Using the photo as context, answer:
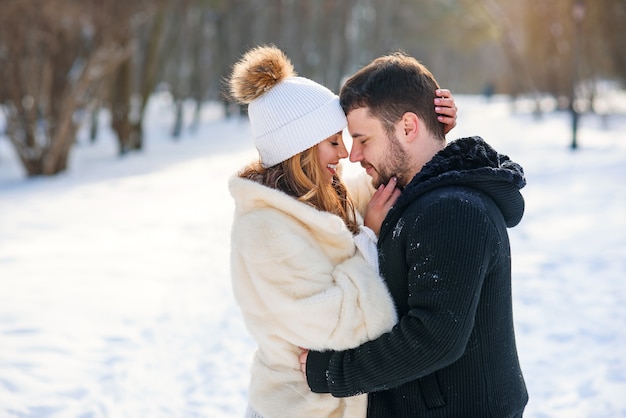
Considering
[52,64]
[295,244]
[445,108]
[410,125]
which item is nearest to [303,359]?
[295,244]

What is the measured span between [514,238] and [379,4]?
34.7 meters

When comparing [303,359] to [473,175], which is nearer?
[473,175]

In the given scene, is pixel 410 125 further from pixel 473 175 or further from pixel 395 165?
pixel 473 175

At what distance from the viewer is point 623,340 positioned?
509 centimetres

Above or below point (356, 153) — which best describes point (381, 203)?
below

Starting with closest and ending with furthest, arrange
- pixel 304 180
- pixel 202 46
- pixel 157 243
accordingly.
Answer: pixel 304 180, pixel 157 243, pixel 202 46

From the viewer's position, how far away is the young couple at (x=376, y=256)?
1774 millimetres

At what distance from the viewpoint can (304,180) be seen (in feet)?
7.13

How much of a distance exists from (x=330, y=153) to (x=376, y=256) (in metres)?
0.40

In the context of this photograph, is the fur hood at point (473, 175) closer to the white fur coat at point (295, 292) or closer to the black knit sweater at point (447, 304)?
the black knit sweater at point (447, 304)

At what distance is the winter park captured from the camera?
14.6 ft

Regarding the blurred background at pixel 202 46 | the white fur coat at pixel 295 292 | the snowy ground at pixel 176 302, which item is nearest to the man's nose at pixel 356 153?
the white fur coat at pixel 295 292

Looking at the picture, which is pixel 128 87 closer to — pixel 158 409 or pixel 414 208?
pixel 158 409

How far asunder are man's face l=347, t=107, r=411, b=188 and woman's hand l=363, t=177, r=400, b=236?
0.03 meters
